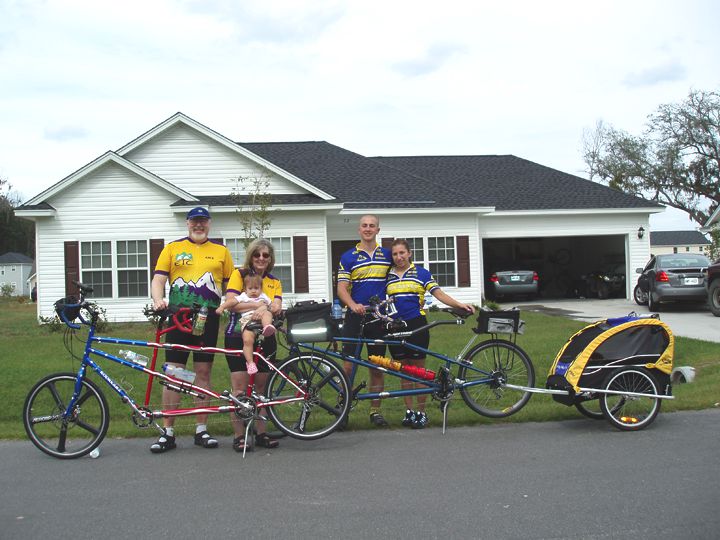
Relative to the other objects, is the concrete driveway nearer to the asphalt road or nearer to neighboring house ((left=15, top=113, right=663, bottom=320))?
neighboring house ((left=15, top=113, right=663, bottom=320))

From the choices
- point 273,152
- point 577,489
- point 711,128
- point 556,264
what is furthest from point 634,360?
point 711,128

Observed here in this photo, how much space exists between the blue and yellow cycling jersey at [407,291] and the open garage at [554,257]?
63.5 feet

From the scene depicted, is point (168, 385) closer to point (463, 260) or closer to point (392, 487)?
point (392, 487)

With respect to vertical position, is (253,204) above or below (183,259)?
above

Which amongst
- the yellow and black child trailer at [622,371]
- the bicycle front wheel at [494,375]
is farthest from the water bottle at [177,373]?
the yellow and black child trailer at [622,371]

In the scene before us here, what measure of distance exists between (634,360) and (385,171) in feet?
59.8

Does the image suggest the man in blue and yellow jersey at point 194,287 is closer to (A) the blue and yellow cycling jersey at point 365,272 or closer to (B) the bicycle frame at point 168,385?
(B) the bicycle frame at point 168,385

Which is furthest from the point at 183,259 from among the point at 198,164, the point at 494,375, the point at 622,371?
the point at 198,164

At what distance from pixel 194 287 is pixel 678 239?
83746 mm

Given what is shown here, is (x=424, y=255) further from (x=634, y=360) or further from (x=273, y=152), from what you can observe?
(x=634, y=360)

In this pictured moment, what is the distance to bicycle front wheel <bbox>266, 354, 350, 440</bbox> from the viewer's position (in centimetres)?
604

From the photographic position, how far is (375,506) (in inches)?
173

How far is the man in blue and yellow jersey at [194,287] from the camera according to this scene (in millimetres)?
6012

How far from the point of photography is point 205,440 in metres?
6.04
